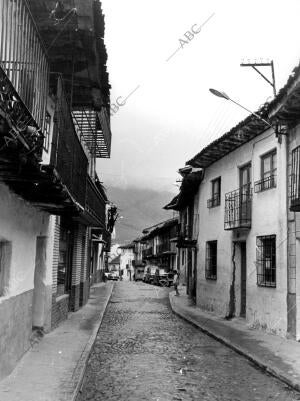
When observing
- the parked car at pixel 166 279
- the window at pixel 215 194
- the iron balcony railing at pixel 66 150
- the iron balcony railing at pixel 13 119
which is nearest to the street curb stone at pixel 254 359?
the iron balcony railing at pixel 66 150

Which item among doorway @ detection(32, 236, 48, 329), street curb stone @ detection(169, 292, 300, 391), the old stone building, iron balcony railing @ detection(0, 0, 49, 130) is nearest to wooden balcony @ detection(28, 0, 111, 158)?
the old stone building

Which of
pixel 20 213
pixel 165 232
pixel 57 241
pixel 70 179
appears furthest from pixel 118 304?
pixel 165 232

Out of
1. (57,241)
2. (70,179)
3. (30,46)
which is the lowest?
A: (57,241)

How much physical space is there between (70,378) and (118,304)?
579 inches

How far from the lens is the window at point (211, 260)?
713 inches

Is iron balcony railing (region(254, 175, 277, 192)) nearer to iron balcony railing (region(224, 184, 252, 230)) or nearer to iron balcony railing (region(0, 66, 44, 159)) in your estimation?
iron balcony railing (region(224, 184, 252, 230))

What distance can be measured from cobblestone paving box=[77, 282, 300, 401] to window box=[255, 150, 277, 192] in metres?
4.20

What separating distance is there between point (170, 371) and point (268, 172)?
271 inches

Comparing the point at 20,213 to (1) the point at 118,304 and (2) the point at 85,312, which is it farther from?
(1) the point at 118,304

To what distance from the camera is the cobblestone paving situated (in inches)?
268

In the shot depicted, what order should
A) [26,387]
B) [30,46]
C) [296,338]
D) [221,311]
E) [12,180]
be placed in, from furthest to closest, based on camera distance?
[221,311] → [296,338] → [26,387] → [12,180] → [30,46]

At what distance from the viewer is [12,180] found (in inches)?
235

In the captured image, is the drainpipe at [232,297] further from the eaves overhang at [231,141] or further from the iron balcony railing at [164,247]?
the iron balcony railing at [164,247]

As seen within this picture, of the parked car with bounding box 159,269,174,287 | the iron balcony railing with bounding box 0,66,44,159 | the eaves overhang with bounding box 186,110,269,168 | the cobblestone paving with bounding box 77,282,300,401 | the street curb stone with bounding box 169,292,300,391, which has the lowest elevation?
the cobblestone paving with bounding box 77,282,300,401
